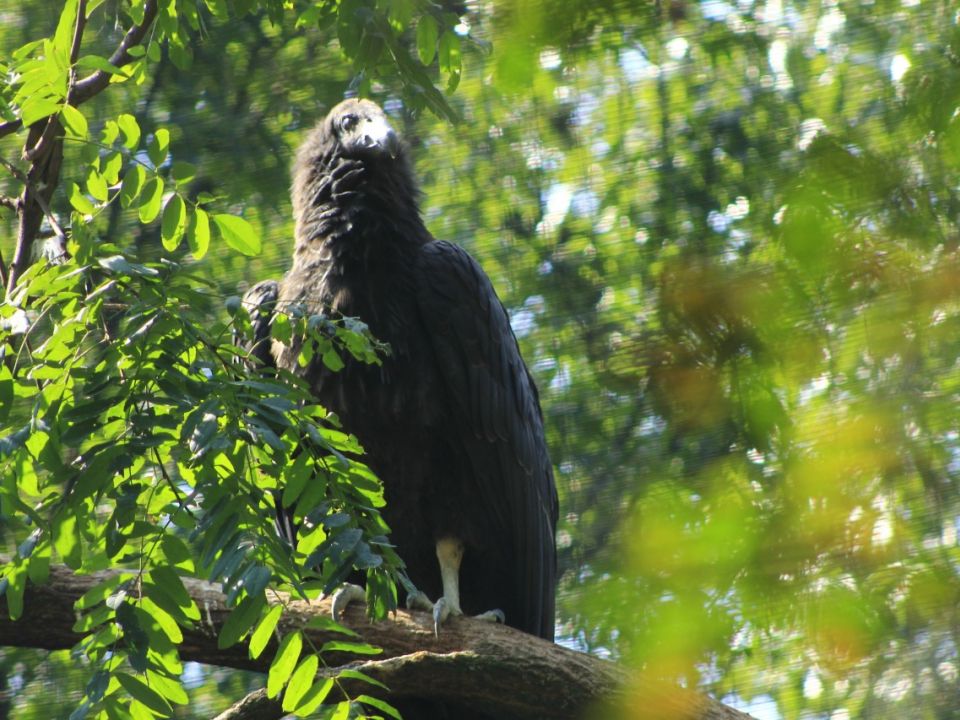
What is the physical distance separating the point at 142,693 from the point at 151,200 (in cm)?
102

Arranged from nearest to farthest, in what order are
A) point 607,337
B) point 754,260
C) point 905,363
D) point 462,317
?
point 905,363
point 754,260
point 462,317
point 607,337

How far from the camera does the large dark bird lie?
12.5 feet

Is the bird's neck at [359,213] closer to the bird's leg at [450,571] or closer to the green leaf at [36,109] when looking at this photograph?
the bird's leg at [450,571]

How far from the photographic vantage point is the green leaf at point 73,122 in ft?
8.24

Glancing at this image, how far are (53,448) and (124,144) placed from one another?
71cm

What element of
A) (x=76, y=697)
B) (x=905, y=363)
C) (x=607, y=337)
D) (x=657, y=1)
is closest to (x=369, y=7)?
(x=607, y=337)

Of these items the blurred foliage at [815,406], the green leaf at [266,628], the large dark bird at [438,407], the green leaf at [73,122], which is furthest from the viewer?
the large dark bird at [438,407]

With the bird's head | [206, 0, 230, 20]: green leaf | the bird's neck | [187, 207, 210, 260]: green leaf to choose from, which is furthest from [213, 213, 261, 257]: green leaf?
the bird's head

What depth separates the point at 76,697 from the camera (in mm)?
5523

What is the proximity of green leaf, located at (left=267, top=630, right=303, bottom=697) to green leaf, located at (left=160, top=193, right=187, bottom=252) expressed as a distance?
2.84 ft

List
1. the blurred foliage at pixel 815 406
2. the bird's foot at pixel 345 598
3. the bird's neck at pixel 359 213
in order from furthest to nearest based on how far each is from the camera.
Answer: the bird's neck at pixel 359 213
the bird's foot at pixel 345 598
the blurred foliage at pixel 815 406

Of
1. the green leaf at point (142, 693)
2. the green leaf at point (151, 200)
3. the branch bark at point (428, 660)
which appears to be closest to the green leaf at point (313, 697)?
the green leaf at point (142, 693)

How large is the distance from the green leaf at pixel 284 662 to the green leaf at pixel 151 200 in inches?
36.8

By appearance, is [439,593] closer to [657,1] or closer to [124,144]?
[124,144]
